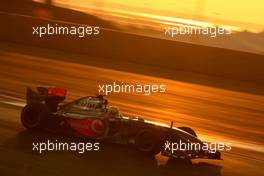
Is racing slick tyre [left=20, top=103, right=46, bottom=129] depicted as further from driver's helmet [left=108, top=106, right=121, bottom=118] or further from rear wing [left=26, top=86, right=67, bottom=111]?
driver's helmet [left=108, top=106, right=121, bottom=118]

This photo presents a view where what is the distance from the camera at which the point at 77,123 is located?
28.7ft

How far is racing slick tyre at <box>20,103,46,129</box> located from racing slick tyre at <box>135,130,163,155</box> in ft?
4.92

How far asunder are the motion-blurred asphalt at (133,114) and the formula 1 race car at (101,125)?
18cm

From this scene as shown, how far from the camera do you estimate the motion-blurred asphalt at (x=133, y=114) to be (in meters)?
7.77

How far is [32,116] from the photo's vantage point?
9.07 metres

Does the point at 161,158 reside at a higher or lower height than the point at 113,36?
lower

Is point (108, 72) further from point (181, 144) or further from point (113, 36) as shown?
point (181, 144)

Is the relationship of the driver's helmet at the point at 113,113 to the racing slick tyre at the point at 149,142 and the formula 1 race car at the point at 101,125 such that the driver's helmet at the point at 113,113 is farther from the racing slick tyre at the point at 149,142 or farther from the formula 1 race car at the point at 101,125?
the racing slick tyre at the point at 149,142

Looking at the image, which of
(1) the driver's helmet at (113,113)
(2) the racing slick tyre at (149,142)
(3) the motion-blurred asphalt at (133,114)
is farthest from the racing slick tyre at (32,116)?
(2) the racing slick tyre at (149,142)

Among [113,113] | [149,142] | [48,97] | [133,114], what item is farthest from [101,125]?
[133,114]

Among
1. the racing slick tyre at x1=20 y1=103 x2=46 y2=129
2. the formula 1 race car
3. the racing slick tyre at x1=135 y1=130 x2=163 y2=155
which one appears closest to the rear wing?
the formula 1 race car

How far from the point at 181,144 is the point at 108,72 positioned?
10.3 metres

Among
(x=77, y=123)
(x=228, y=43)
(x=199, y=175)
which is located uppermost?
(x=228, y=43)

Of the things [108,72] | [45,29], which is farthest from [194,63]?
[45,29]
